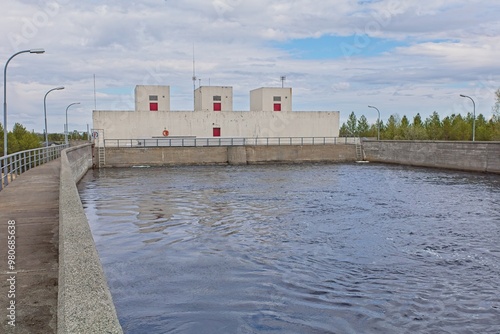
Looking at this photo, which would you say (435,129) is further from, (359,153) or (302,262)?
(302,262)

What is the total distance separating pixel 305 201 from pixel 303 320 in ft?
46.2

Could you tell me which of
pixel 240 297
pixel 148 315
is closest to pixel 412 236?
pixel 240 297

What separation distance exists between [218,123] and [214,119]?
0.64m

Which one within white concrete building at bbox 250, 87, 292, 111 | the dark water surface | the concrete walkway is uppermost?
white concrete building at bbox 250, 87, 292, 111

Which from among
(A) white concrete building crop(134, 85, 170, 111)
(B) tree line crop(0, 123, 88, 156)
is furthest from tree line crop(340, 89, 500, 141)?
(B) tree line crop(0, 123, 88, 156)

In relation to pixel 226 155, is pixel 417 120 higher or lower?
higher

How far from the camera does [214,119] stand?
186 ft

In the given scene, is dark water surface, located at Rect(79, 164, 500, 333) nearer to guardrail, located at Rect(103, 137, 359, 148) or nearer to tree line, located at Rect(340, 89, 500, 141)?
guardrail, located at Rect(103, 137, 359, 148)

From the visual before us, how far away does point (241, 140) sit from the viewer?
54.9 m

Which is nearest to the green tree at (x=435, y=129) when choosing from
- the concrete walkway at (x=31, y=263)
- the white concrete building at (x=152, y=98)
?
the white concrete building at (x=152, y=98)

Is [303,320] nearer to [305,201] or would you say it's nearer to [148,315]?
[148,315]

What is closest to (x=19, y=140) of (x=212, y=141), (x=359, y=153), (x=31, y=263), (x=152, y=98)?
(x=152, y=98)

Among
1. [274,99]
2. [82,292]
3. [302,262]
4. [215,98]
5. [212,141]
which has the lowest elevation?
[302,262]

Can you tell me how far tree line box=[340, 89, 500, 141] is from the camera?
75.1 m
